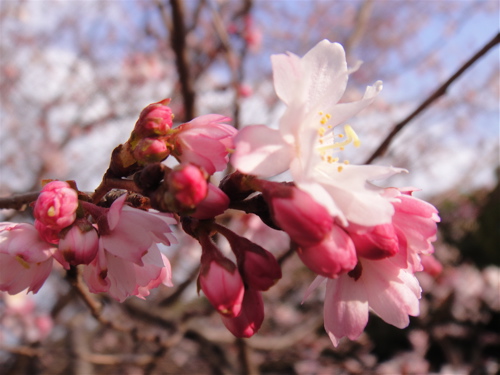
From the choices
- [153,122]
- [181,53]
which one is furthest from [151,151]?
[181,53]

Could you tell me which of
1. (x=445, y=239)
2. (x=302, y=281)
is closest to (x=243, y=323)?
(x=302, y=281)

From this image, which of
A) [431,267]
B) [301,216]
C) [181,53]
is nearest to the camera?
[301,216]

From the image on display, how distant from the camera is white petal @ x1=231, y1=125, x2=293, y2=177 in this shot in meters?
0.57

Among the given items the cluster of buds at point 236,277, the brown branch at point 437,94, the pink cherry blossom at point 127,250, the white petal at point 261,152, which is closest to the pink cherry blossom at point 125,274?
the pink cherry blossom at point 127,250

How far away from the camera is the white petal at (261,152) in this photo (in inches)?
22.3

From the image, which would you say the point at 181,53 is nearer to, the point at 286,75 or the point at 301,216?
the point at 286,75

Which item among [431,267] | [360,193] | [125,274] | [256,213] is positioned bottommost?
[431,267]

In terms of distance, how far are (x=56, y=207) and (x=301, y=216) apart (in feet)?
1.25

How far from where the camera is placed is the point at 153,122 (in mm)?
705

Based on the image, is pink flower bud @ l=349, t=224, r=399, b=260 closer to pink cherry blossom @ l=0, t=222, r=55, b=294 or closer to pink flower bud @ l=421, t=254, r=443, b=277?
pink cherry blossom @ l=0, t=222, r=55, b=294

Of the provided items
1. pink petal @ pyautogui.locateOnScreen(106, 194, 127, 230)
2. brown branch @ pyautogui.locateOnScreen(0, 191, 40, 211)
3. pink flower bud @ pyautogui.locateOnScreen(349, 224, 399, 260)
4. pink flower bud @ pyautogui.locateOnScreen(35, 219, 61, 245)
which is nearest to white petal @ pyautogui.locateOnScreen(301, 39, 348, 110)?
pink flower bud @ pyautogui.locateOnScreen(349, 224, 399, 260)

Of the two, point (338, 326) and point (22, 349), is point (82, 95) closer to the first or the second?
point (22, 349)

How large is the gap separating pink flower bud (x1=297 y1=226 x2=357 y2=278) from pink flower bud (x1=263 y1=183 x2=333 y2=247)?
2cm

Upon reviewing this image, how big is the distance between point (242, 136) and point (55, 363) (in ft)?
15.5
